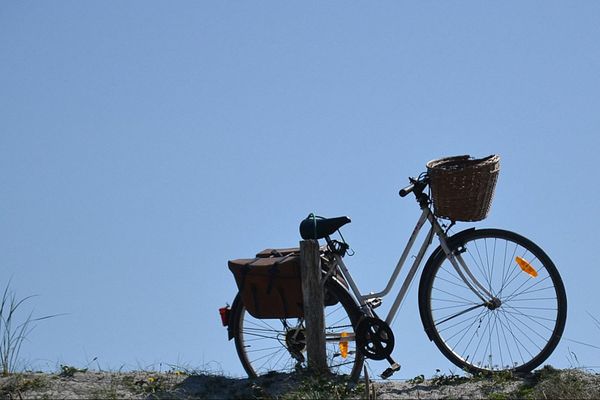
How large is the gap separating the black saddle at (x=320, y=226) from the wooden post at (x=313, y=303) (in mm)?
81

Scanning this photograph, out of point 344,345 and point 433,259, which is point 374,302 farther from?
point 433,259

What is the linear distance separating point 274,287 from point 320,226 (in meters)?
0.55

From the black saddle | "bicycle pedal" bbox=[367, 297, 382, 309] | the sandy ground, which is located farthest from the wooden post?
"bicycle pedal" bbox=[367, 297, 382, 309]

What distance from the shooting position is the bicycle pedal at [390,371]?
8.54m

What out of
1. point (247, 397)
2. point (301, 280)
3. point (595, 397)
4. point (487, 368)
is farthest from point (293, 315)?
point (595, 397)

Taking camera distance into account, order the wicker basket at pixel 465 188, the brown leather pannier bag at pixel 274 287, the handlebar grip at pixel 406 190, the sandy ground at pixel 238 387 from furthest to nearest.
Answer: the brown leather pannier bag at pixel 274 287
the handlebar grip at pixel 406 190
the wicker basket at pixel 465 188
the sandy ground at pixel 238 387

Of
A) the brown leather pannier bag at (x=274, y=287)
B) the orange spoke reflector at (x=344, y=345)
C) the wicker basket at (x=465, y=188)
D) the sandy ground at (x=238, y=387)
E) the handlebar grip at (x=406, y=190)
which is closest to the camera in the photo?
the sandy ground at (x=238, y=387)

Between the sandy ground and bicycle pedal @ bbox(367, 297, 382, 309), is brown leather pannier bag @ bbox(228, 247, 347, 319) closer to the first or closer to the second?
bicycle pedal @ bbox(367, 297, 382, 309)

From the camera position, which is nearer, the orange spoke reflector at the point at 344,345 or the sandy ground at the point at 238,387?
the sandy ground at the point at 238,387

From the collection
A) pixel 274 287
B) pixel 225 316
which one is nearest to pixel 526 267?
pixel 274 287

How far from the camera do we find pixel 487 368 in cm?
854

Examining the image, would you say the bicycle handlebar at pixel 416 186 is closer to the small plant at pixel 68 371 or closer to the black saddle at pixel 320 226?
the black saddle at pixel 320 226

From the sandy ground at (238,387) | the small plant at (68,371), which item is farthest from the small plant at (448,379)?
the small plant at (68,371)

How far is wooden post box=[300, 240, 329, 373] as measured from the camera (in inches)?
337
